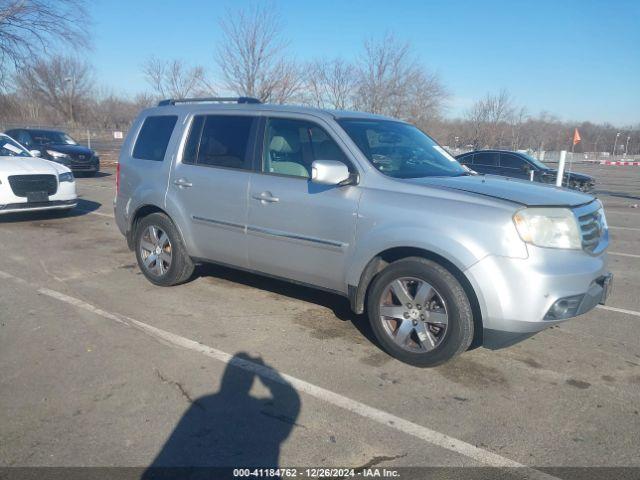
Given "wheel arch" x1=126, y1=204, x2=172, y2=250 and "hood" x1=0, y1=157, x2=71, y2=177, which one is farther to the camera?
"hood" x1=0, y1=157, x2=71, y2=177

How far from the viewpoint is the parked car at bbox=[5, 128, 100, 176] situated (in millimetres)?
16859

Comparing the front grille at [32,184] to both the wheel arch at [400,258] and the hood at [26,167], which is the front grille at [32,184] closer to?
the hood at [26,167]

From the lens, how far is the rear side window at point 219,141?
4840mm

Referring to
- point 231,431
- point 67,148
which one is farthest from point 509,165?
point 231,431

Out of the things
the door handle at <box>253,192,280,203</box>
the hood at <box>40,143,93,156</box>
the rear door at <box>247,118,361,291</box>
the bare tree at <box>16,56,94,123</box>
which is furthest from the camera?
the bare tree at <box>16,56,94,123</box>

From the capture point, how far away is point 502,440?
2.92 meters

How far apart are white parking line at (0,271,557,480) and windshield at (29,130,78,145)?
15174 mm

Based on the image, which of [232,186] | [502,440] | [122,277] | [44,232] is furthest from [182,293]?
[44,232]

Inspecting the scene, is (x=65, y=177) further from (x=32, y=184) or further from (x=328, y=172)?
(x=328, y=172)

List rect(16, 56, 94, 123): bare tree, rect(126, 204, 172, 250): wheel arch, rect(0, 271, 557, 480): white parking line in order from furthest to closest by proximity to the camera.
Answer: rect(16, 56, 94, 123): bare tree
rect(126, 204, 172, 250): wheel arch
rect(0, 271, 557, 480): white parking line

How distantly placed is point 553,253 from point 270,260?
2379mm

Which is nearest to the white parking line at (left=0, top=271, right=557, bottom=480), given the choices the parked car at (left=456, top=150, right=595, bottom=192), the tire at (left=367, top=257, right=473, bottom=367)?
the tire at (left=367, top=257, right=473, bottom=367)

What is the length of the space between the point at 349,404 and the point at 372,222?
1379mm

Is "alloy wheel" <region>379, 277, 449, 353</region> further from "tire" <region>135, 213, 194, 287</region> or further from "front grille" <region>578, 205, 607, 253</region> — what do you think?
"tire" <region>135, 213, 194, 287</region>
